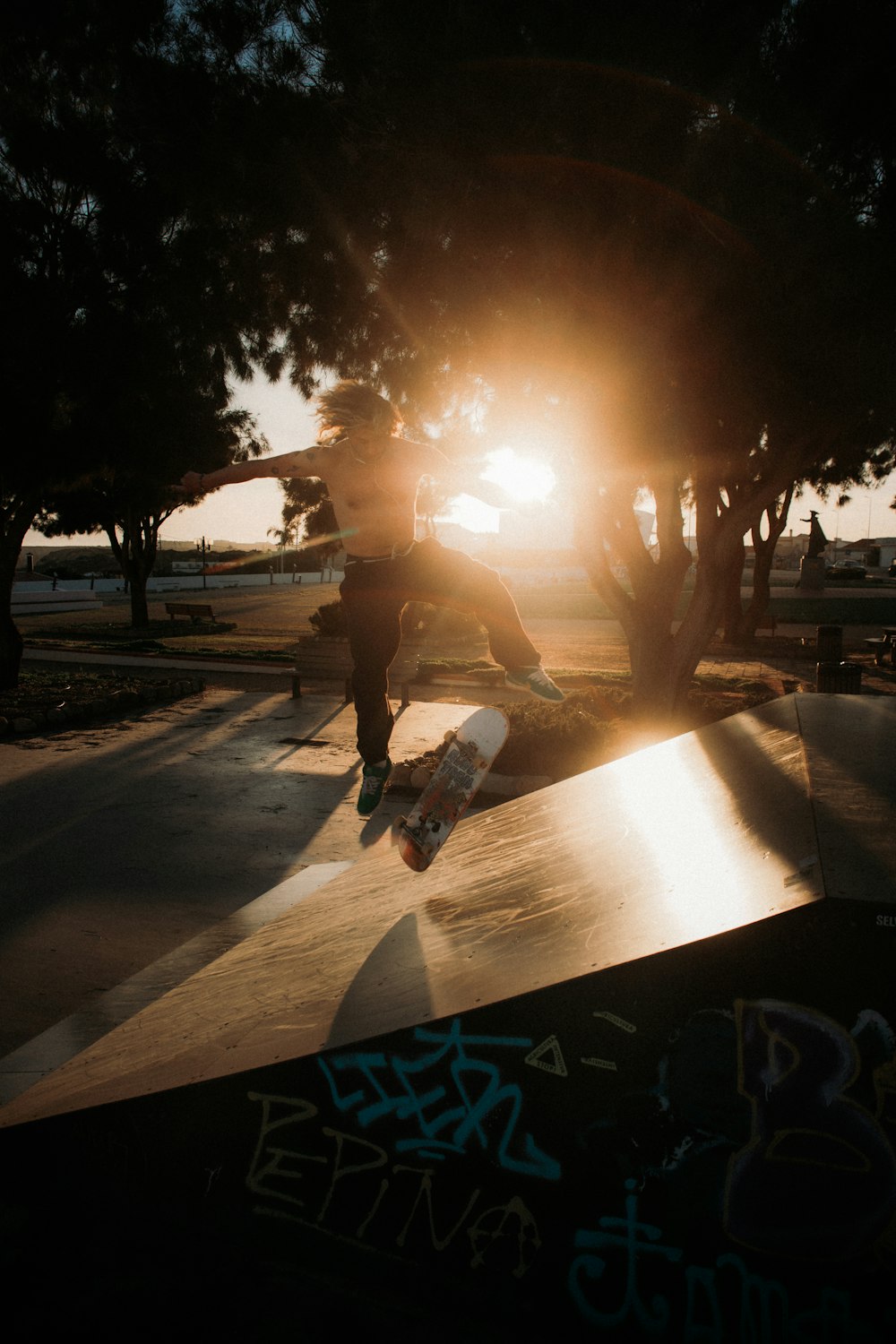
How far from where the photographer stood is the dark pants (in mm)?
3922

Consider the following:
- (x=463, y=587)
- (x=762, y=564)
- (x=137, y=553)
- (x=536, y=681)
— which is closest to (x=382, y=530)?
(x=463, y=587)

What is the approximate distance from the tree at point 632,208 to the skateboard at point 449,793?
16.3 ft

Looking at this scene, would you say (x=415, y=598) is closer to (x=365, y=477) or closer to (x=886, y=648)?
(x=365, y=477)

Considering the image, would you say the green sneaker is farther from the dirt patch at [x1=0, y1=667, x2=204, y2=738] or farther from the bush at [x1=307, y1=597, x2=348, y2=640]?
the bush at [x1=307, y1=597, x2=348, y2=640]

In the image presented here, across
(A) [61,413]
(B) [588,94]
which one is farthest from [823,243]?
(A) [61,413]

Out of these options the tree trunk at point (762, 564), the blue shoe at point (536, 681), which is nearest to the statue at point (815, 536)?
the tree trunk at point (762, 564)

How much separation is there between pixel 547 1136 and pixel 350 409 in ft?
10.0

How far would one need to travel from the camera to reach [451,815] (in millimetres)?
3484

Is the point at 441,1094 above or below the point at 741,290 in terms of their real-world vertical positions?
below

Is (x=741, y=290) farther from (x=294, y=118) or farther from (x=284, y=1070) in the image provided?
(x=284, y=1070)

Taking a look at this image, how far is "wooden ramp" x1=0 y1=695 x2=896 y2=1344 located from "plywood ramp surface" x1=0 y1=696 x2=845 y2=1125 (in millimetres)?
16

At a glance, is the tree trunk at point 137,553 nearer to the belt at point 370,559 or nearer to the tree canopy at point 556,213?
the tree canopy at point 556,213

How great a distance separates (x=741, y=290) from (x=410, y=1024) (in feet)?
22.4

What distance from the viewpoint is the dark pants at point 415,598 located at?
392 cm
